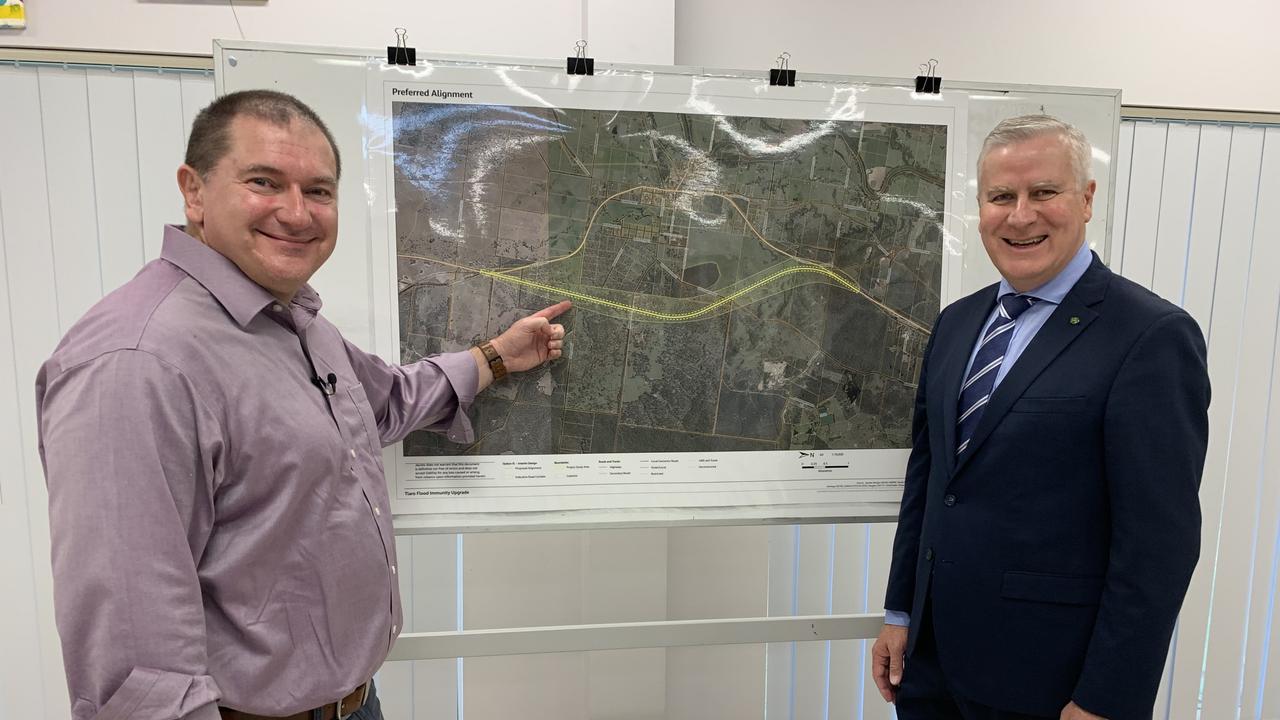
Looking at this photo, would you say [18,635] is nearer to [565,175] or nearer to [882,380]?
[565,175]

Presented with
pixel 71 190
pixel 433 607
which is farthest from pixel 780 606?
pixel 71 190

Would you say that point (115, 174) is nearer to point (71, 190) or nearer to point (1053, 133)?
point (71, 190)

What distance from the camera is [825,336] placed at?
169cm

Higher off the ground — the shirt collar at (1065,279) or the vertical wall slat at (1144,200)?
the vertical wall slat at (1144,200)

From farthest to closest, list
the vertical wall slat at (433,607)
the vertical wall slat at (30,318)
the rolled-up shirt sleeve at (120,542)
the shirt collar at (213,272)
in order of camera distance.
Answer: the vertical wall slat at (433,607), the vertical wall slat at (30,318), the shirt collar at (213,272), the rolled-up shirt sleeve at (120,542)

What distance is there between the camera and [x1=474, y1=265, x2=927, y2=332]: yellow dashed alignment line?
158 cm

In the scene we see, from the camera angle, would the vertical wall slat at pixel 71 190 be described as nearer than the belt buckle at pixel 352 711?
No

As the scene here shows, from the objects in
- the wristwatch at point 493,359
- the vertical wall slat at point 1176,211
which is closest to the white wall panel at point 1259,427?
the vertical wall slat at point 1176,211

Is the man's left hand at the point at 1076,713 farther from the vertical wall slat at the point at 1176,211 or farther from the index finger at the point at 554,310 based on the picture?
the vertical wall slat at the point at 1176,211

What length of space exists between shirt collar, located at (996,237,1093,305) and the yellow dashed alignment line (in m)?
0.41

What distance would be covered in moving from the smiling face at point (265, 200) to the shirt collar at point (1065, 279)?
4.46ft

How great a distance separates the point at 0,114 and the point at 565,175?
1728 mm

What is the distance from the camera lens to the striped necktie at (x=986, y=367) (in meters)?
1.35

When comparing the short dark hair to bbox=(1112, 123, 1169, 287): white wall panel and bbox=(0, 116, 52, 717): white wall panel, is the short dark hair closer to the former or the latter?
bbox=(0, 116, 52, 717): white wall panel
